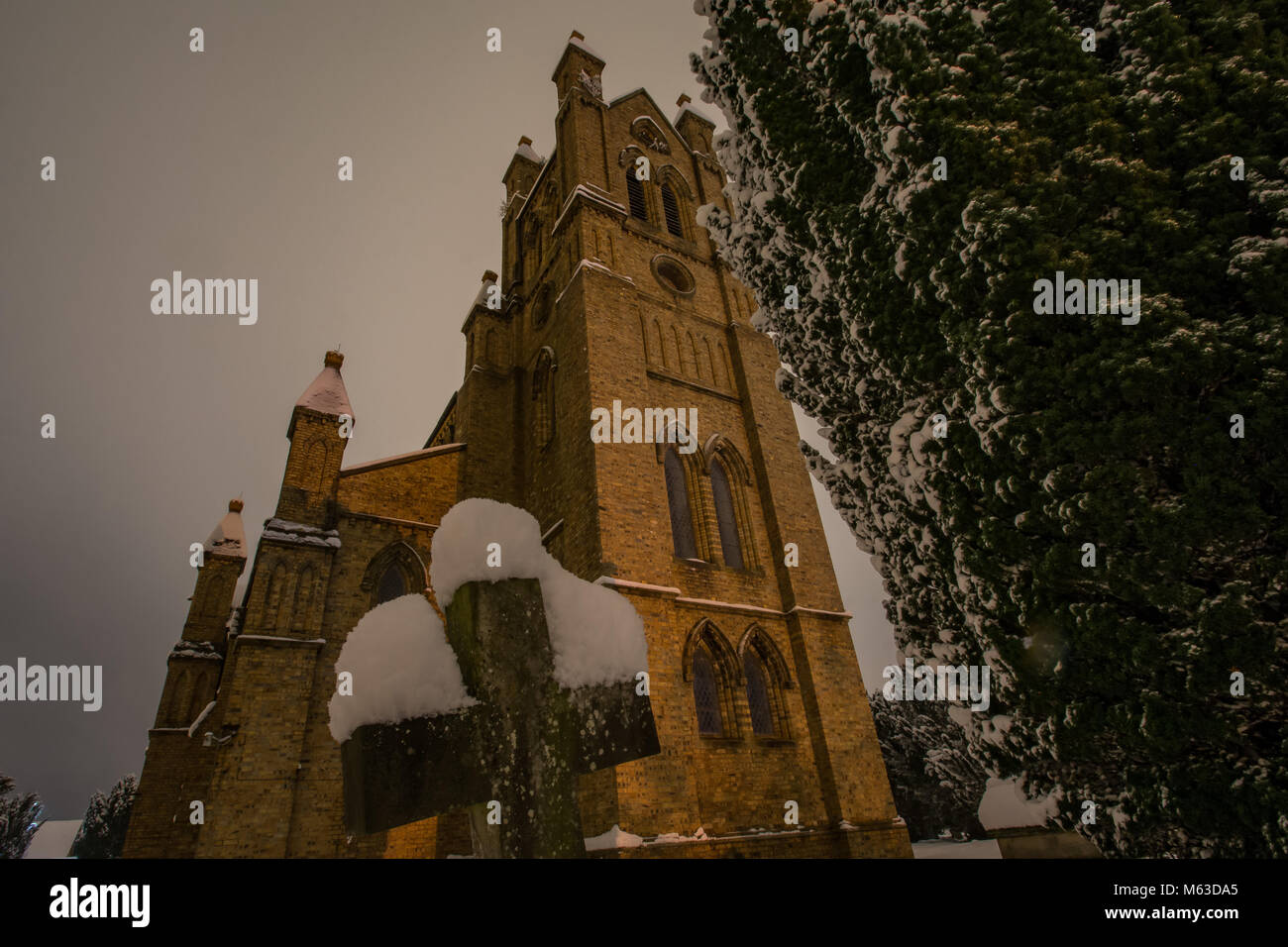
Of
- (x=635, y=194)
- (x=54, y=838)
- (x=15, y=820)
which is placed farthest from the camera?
(x=54, y=838)

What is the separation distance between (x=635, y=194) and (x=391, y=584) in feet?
41.2

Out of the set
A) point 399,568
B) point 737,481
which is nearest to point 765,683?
point 737,481

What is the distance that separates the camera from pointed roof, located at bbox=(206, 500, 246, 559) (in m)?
18.5

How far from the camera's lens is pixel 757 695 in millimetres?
11422

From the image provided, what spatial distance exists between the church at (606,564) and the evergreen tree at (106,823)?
2184 inches

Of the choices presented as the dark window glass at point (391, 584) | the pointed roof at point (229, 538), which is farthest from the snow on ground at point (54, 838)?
the dark window glass at point (391, 584)

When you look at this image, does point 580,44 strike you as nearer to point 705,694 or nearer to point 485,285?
point 485,285

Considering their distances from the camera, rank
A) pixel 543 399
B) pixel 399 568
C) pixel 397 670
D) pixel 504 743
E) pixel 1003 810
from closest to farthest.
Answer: pixel 397 670, pixel 504 743, pixel 1003 810, pixel 399 568, pixel 543 399

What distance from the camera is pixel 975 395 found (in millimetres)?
3852

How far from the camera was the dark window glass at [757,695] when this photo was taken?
11156 millimetres

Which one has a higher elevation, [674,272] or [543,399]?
[674,272]
